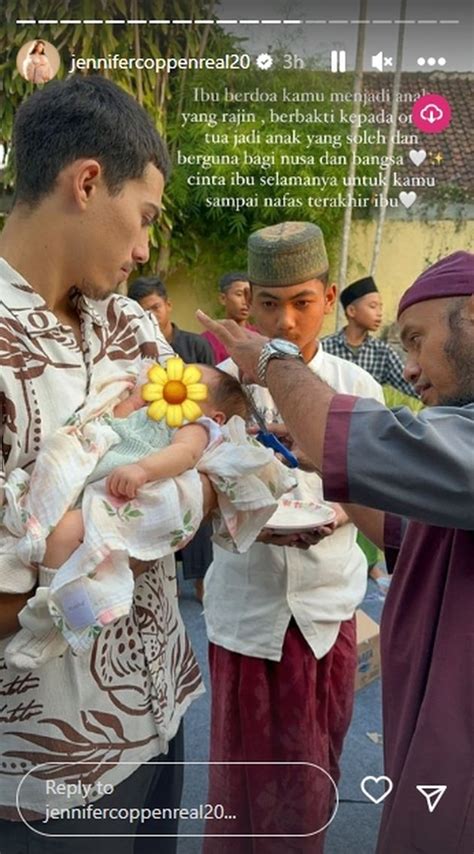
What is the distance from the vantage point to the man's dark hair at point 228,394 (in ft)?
4.07

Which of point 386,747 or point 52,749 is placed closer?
point 52,749

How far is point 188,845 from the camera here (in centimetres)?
167

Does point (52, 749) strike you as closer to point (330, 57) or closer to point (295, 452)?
point (295, 452)

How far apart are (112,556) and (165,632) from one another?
0.25 meters

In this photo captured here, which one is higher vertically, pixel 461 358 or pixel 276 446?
pixel 461 358

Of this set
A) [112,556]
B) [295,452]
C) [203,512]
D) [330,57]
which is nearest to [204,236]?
[330,57]

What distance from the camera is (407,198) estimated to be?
175 cm

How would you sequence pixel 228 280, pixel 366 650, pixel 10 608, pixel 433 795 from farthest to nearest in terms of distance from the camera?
pixel 366 650 → pixel 228 280 → pixel 433 795 → pixel 10 608

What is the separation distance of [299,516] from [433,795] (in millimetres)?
532

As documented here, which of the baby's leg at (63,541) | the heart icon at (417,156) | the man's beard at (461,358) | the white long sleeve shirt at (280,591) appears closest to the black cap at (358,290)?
the heart icon at (417,156)

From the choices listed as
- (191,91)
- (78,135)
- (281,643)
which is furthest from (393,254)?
(78,135)

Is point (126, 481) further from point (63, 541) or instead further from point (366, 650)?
point (366, 650)

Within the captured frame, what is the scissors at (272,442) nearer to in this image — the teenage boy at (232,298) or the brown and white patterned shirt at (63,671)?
the brown and white patterned shirt at (63,671)

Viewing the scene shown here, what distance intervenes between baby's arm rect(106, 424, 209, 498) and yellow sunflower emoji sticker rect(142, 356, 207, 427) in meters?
0.02
